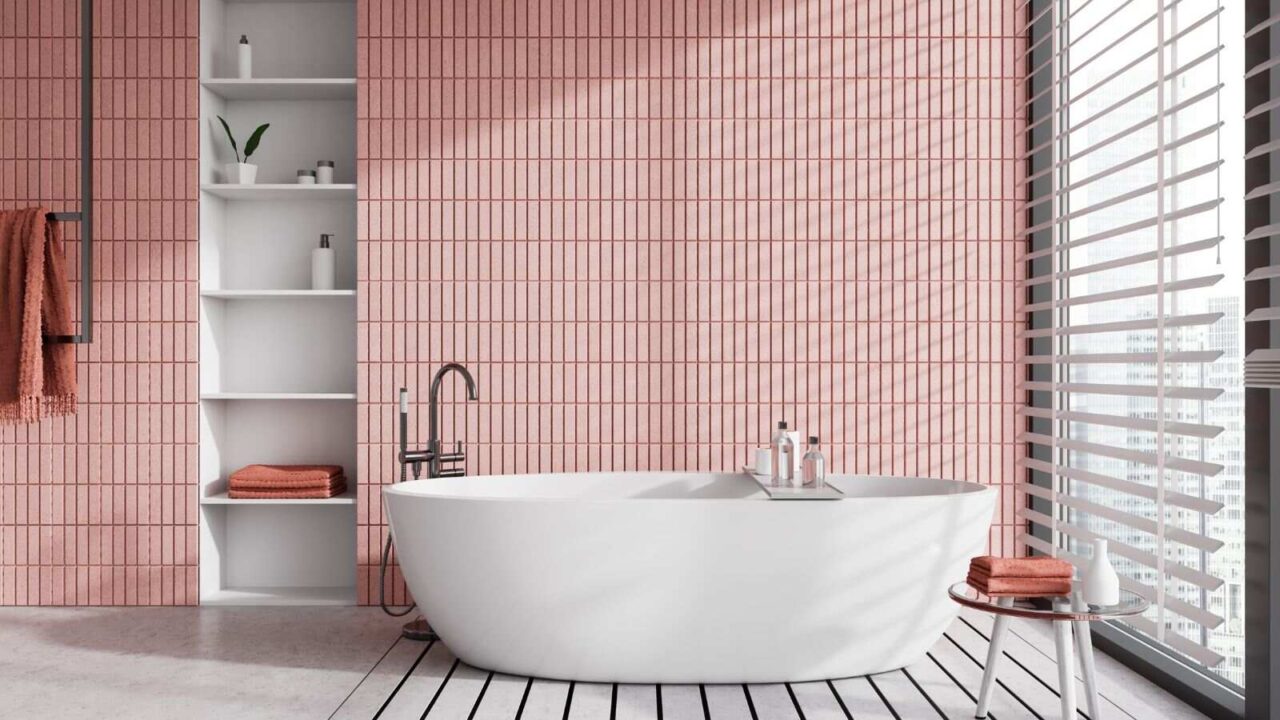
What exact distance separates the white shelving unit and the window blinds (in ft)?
8.32

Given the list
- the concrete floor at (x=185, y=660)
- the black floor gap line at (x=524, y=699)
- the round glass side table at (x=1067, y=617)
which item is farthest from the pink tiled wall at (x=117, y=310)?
the round glass side table at (x=1067, y=617)

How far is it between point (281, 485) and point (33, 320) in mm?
1000

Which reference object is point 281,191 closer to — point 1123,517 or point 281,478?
point 281,478

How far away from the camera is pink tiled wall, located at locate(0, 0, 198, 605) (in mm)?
3580

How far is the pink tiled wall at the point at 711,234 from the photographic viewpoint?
141 inches

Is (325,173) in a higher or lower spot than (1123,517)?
higher

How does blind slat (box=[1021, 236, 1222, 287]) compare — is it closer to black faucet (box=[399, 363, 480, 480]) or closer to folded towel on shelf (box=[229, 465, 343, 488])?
black faucet (box=[399, 363, 480, 480])

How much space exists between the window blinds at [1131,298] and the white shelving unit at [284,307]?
254cm

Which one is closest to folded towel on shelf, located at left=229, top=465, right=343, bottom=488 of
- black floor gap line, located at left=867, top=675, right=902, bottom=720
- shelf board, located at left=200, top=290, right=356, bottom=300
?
shelf board, located at left=200, top=290, right=356, bottom=300

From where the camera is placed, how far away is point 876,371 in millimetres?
3586

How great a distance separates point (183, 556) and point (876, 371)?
8.57 ft

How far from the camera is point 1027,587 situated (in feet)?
7.29

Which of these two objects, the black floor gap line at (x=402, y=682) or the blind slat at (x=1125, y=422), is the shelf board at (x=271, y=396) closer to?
the black floor gap line at (x=402, y=682)

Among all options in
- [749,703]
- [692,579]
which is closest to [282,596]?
[692,579]
